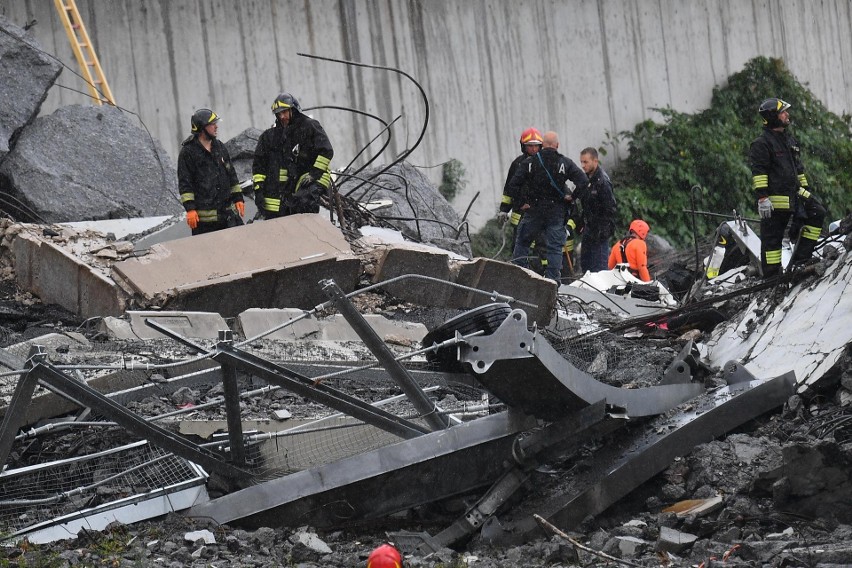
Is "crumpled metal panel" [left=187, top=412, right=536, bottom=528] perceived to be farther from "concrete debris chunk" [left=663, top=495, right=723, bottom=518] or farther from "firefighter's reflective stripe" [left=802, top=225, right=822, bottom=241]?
"firefighter's reflective stripe" [left=802, top=225, right=822, bottom=241]

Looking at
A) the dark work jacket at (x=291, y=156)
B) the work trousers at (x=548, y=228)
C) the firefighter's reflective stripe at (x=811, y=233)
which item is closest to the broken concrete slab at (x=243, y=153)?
the dark work jacket at (x=291, y=156)

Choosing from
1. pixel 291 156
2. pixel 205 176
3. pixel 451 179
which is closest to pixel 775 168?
pixel 291 156

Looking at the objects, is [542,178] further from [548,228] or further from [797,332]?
[797,332]

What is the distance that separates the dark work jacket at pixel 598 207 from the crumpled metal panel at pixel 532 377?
683cm

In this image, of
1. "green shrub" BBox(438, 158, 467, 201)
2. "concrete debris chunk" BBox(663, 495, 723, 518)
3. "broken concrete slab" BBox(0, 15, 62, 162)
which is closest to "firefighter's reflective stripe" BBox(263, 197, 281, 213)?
"broken concrete slab" BBox(0, 15, 62, 162)

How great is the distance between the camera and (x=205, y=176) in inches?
375

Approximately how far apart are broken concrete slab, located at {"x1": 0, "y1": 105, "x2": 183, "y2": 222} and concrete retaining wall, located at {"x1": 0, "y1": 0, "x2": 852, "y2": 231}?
249 centimetres

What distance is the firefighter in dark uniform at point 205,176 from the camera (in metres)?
9.47

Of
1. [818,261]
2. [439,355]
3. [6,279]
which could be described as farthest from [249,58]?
[439,355]

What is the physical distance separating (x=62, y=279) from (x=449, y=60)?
375 inches

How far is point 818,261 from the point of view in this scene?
7578 millimetres

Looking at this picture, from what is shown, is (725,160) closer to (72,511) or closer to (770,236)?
(770,236)

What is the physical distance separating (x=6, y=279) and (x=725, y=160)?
12.7 metres

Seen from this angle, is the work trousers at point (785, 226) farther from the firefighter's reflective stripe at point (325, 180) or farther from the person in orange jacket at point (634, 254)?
the firefighter's reflective stripe at point (325, 180)
